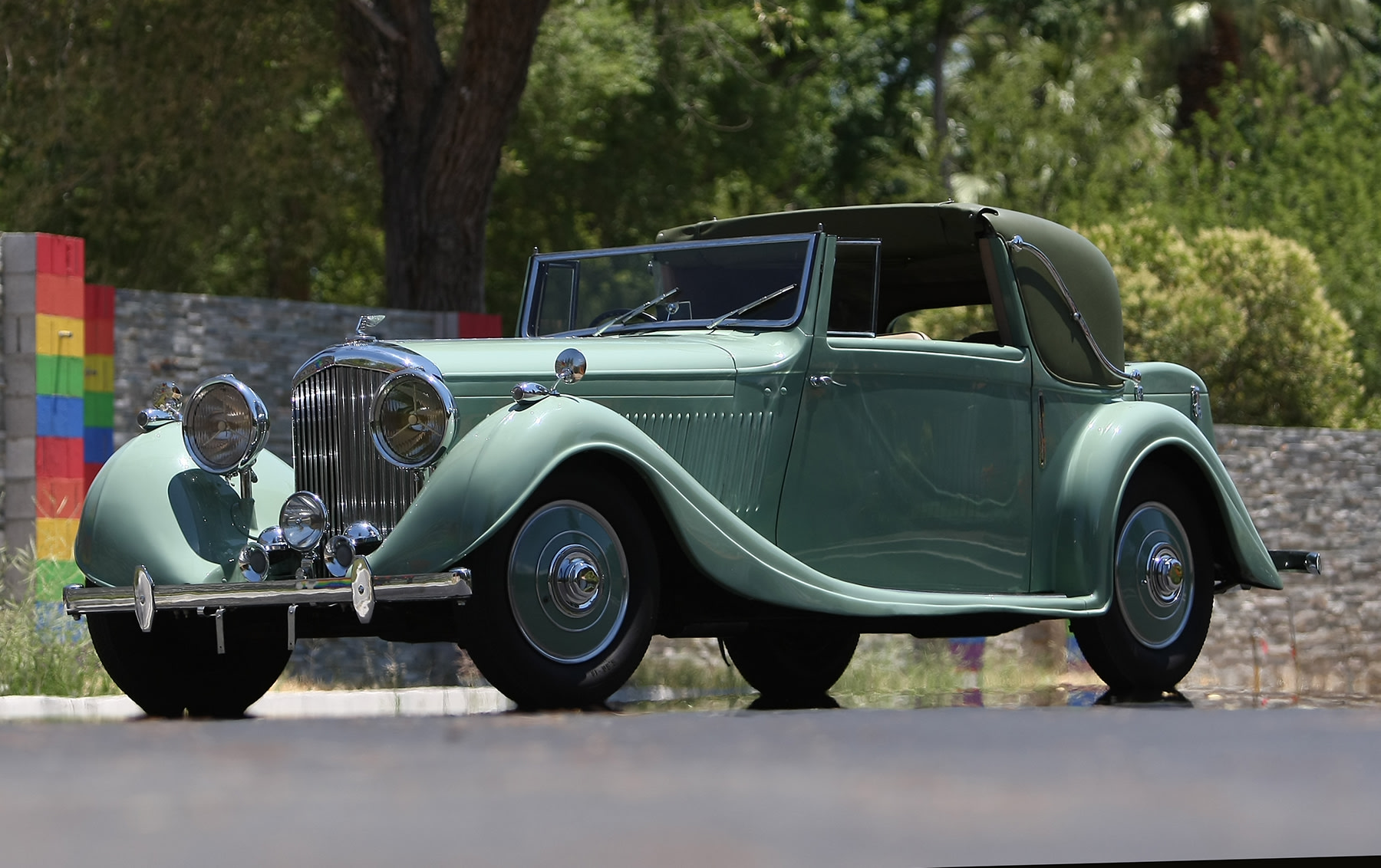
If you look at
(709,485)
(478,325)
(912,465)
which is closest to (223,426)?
(709,485)

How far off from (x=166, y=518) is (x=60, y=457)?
412 centimetres

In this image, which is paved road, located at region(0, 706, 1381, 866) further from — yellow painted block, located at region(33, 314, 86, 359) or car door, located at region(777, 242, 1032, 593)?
yellow painted block, located at region(33, 314, 86, 359)

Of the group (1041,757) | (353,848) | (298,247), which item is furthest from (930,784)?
(298,247)

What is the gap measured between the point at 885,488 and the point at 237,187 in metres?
12.5

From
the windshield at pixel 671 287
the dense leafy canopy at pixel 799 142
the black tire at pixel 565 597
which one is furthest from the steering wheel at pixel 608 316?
the dense leafy canopy at pixel 799 142

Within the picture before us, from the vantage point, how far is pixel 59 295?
32.1 ft

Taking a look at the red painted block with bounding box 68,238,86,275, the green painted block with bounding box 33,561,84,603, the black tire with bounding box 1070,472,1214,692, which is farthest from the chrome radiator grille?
the red painted block with bounding box 68,238,86,275

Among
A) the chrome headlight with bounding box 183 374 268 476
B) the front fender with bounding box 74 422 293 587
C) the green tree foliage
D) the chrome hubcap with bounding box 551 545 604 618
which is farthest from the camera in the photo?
the green tree foliage

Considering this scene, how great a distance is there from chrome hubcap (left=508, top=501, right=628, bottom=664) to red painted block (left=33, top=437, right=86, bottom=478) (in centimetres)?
524

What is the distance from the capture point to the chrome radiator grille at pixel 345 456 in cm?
562

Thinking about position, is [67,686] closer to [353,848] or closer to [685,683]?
[685,683]

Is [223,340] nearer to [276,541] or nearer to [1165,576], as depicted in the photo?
[276,541]

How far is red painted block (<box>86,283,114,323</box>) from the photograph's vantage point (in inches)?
399

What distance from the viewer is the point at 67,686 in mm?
8242
